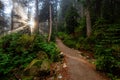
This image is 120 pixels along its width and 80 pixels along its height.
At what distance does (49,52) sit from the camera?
45.9 feet

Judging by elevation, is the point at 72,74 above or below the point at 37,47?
below

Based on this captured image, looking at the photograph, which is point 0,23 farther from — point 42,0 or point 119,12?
point 119,12

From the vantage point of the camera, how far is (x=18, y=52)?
13.9m

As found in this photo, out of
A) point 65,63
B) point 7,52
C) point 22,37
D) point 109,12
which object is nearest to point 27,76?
point 65,63

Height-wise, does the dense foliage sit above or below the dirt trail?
above

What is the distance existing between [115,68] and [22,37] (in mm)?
8881

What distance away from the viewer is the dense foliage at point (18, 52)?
12133 millimetres

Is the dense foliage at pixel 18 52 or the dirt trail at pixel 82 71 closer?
the dirt trail at pixel 82 71

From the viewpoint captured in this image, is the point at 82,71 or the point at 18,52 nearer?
the point at 82,71

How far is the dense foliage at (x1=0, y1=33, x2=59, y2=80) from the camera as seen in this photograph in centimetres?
1213

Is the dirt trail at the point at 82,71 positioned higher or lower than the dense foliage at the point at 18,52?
lower

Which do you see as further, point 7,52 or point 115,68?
point 7,52

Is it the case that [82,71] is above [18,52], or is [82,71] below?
below

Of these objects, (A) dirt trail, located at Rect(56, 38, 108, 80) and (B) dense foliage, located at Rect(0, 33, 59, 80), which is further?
(B) dense foliage, located at Rect(0, 33, 59, 80)
